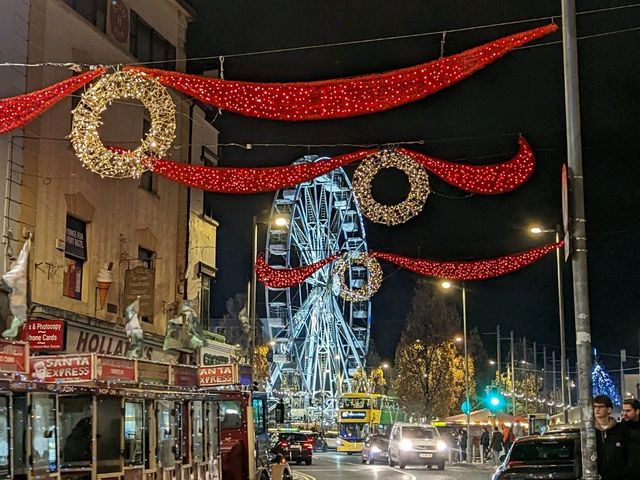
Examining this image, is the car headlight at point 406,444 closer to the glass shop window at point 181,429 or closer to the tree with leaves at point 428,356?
the glass shop window at point 181,429

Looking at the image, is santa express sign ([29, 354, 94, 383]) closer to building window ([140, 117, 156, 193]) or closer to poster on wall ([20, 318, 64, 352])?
poster on wall ([20, 318, 64, 352])

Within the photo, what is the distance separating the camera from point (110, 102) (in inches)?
618

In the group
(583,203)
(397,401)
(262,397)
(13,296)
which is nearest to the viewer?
(583,203)

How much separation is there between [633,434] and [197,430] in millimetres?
8974

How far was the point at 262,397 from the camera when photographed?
20.3 metres

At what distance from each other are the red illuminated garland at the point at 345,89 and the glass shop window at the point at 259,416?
331 inches

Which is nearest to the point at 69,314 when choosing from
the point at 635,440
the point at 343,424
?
the point at 635,440

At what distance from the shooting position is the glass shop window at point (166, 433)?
15469mm

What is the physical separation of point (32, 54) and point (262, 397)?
373 inches

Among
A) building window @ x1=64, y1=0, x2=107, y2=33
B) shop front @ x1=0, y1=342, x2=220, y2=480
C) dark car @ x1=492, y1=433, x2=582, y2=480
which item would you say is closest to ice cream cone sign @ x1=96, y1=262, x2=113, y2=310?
building window @ x1=64, y1=0, x2=107, y2=33

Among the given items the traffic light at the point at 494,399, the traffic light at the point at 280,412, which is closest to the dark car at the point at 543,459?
the traffic light at the point at 280,412

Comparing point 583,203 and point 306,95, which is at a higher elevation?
point 306,95

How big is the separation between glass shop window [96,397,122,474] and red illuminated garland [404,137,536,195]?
620 cm

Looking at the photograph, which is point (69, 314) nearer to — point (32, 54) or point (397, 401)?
point (32, 54)
